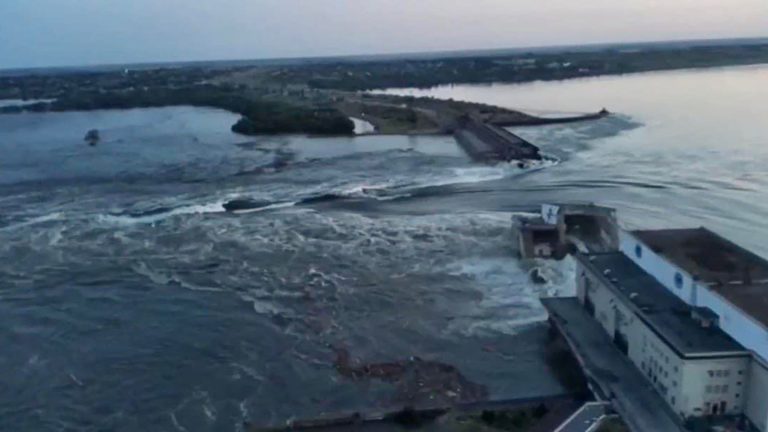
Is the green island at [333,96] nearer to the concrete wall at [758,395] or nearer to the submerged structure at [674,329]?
the submerged structure at [674,329]

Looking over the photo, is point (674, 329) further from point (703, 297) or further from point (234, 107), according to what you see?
point (234, 107)

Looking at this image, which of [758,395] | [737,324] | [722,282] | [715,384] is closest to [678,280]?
[722,282]

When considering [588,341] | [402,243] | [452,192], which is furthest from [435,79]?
[588,341]

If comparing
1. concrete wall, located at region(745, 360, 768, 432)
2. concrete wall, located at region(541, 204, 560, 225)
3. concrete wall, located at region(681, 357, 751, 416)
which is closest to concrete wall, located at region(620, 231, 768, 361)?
concrete wall, located at region(745, 360, 768, 432)

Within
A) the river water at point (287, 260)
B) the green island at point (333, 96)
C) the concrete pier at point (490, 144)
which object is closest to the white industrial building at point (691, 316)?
the river water at point (287, 260)

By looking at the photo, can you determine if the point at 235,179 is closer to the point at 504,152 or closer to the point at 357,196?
the point at 357,196

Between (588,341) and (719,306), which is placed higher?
(719,306)
